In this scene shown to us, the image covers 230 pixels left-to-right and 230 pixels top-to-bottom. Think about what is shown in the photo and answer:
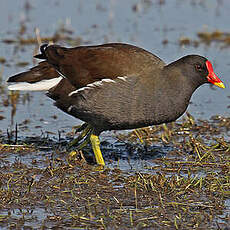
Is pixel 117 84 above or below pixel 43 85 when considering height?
above

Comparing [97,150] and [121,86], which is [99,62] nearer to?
[121,86]

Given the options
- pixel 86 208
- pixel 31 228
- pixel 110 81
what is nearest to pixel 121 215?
pixel 86 208

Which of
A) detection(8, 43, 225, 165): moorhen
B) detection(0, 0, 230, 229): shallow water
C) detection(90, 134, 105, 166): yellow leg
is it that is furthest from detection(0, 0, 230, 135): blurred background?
detection(8, 43, 225, 165): moorhen

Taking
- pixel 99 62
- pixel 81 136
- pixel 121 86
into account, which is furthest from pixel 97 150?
pixel 99 62

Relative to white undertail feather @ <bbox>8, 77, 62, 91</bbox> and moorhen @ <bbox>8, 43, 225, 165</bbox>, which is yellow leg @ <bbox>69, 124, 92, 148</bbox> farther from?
white undertail feather @ <bbox>8, 77, 62, 91</bbox>

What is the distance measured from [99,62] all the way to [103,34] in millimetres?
5407

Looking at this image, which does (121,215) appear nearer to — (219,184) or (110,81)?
(219,184)

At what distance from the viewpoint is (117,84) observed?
5.98 metres

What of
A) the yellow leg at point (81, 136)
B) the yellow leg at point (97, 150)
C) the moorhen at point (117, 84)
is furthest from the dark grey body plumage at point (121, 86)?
the yellow leg at point (81, 136)

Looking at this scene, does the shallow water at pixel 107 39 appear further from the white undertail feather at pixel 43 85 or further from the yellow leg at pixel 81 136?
the white undertail feather at pixel 43 85

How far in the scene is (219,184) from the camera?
566cm

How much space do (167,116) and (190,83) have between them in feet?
1.39

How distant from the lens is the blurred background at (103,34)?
818cm

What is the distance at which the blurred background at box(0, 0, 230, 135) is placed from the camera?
26.8 feet
